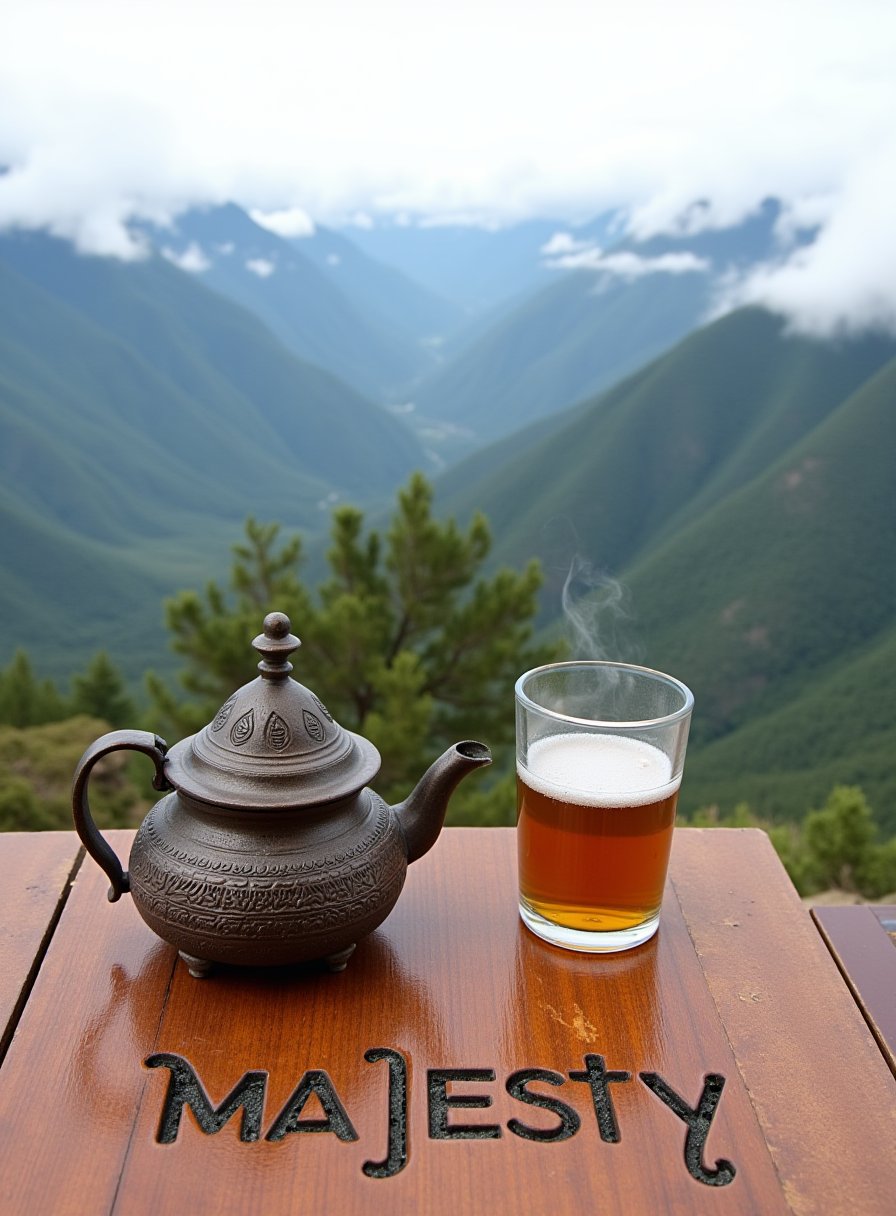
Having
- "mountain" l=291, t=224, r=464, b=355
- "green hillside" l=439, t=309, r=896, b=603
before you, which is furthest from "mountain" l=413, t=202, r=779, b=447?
"green hillside" l=439, t=309, r=896, b=603

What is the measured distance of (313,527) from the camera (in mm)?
62031

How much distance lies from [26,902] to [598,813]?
2.81 ft

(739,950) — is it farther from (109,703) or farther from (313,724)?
(109,703)

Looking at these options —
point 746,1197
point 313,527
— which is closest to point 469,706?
point 746,1197

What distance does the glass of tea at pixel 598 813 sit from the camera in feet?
4.50

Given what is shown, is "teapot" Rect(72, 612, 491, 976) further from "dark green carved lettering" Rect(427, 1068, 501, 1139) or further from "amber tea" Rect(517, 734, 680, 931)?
"dark green carved lettering" Rect(427, 1068, 501, 1139)

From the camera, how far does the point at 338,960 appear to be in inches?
55.0

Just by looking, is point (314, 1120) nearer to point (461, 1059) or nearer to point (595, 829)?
point (461, 1059)

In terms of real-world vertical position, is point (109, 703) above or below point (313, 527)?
above

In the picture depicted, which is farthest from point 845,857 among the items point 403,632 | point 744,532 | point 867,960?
point 744,532

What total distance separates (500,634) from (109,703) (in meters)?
10.9

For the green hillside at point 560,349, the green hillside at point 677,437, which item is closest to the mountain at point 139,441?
the green hillside at point 560,349

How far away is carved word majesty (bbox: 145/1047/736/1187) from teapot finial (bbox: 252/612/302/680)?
46 cm

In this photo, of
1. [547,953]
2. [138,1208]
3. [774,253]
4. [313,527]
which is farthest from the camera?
[774,253]
